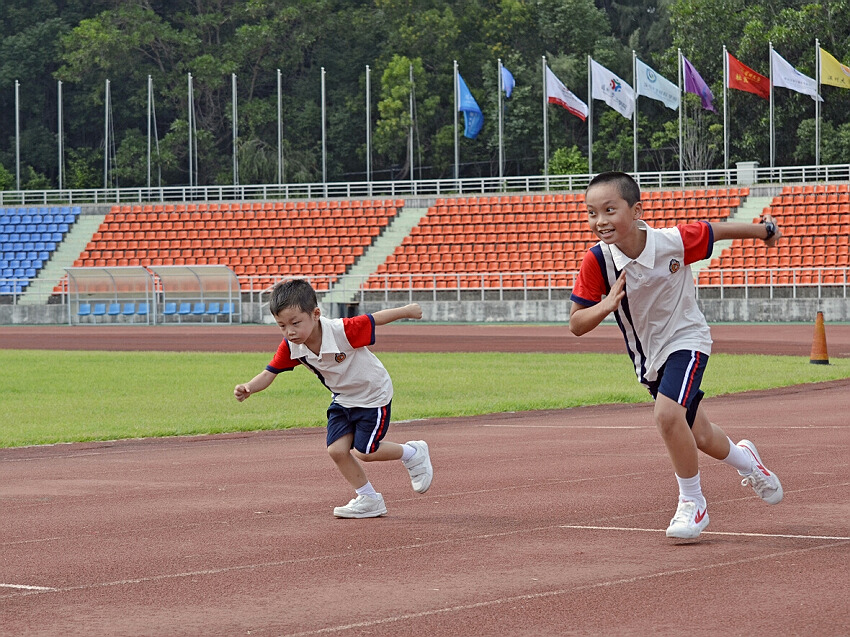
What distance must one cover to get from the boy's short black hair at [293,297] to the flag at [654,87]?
43760 millimetres

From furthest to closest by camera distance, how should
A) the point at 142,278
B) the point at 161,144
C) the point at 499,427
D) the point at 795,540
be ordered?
the point at 161,144 < the point at 142,278 < the point at 499,427 < the point at 795,540

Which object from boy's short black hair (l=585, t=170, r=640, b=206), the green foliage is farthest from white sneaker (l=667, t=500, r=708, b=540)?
the green foliage

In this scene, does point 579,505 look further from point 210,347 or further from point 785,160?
point 785,160

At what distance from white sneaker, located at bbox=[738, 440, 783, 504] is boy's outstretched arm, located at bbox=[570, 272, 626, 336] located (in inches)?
56.8

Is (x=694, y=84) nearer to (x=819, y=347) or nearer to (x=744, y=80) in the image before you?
(x=744, y=80)

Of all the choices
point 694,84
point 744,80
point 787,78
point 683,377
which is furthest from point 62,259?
point 683,377

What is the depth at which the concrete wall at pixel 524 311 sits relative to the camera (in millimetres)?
39688

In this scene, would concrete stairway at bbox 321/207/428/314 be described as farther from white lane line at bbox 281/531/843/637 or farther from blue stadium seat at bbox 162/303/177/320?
white lane line at bbox 281/531/843/637

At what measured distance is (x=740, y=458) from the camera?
24.7 feet

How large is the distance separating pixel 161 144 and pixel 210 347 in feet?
130

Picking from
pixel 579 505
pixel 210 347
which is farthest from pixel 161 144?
pixel 579 505

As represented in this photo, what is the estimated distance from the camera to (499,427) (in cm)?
1434

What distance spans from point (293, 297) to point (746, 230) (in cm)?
252

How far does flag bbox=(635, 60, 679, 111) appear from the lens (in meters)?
50.1
